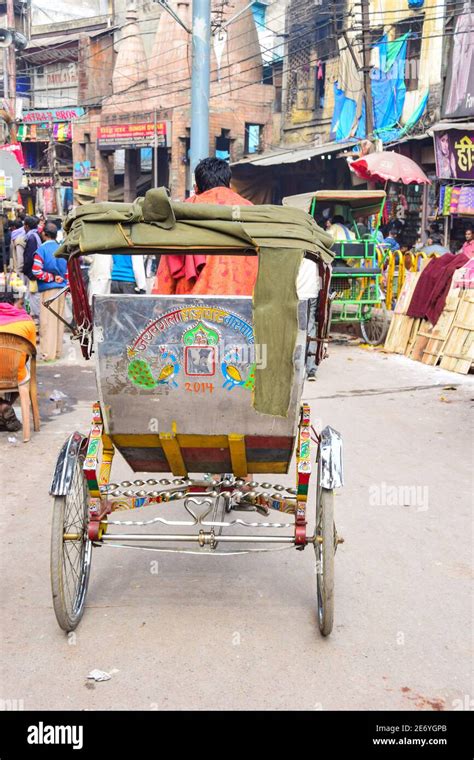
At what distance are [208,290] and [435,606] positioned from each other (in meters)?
1.95

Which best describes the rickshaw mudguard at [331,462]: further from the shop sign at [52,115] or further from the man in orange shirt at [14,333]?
the shop sign at [52,115]

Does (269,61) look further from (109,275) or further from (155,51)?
(109,275)

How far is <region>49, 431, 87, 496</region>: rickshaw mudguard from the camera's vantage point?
3.54m

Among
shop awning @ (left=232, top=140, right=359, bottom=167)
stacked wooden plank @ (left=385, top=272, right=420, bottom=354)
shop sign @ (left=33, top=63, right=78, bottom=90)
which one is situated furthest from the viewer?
shop sign @ (left=33, top=63, right=78, bottom=90)

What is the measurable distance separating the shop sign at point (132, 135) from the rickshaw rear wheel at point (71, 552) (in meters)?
29.6

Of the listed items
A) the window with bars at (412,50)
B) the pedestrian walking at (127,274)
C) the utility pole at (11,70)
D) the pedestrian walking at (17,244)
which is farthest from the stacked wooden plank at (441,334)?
the utility pole at (11,70)

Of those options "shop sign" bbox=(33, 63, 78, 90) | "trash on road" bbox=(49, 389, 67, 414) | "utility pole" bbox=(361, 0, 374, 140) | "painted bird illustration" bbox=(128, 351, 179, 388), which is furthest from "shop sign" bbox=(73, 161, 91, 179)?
"painted bird illustration" bbox=(128, 351, 179, 388)

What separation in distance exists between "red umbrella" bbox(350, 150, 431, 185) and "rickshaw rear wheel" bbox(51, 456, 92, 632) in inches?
550

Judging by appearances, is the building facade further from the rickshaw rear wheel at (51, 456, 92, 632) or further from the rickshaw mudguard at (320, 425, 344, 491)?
the rickshaw mudguard at (320, 425, 344, 491)

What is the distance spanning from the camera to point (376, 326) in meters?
13.2

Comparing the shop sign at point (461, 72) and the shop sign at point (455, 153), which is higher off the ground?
the shop sign at point (461, 72)

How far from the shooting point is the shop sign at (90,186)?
117 ft

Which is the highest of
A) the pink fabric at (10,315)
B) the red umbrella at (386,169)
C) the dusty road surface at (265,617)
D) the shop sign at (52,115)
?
the shop sign at (52,115)

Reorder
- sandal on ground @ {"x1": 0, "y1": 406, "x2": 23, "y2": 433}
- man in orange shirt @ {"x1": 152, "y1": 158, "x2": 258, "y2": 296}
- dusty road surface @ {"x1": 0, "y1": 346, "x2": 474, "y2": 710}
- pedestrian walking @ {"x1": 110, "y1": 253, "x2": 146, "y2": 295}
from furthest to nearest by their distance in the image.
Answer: pedestrian walking @ {"x1": 110, "y1": 253, "x2": 146, "y2": 295}, sandal on ground @ {"x1": 0, "y1": 406, "x2": 23, "y2": 433}, man in orange shirt @ {"x1": 152, "y1": 158, "x2": 258, "y2": 296}, dusty road surface @ {"x1": 0, "y1": 346, "x2": 474, "y2": 710}
